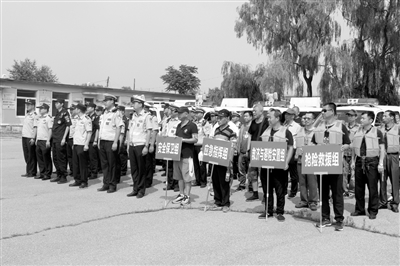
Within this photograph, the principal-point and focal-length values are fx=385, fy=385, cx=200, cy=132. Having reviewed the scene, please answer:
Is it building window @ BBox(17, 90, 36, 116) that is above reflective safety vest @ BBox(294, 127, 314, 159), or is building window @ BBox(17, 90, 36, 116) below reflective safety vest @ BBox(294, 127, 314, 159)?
above

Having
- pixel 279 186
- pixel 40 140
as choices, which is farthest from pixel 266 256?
pixel 40 140

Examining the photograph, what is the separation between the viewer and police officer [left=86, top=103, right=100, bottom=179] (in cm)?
1016

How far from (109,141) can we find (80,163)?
1.15m

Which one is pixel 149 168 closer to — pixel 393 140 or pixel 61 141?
pixel 61 141

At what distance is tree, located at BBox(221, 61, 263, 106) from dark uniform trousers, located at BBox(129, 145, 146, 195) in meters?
22.1

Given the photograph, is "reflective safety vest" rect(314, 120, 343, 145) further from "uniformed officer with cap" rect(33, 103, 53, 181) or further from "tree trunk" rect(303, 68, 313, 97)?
"tree trunk" rect(303, 68, 313, 97)

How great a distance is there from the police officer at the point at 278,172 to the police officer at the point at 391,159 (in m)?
2.02

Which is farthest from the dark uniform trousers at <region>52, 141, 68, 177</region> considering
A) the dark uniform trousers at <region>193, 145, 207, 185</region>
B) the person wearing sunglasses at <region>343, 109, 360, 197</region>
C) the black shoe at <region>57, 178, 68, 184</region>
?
the person wearing sunglasses at <region>343, 109, 360, 197</region>

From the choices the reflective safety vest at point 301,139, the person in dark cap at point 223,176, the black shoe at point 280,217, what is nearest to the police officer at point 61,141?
the person in dark cap at point 223,176

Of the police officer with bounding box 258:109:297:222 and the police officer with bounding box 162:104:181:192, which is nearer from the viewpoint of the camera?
the police officer with bounding box 258:109:297:222

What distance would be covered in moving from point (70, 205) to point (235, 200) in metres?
3.33

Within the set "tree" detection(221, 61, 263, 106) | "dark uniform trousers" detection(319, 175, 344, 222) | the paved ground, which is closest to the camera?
the paved ground

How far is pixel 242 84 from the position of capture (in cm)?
2988

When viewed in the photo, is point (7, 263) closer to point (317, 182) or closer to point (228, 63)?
point (317, 182)
